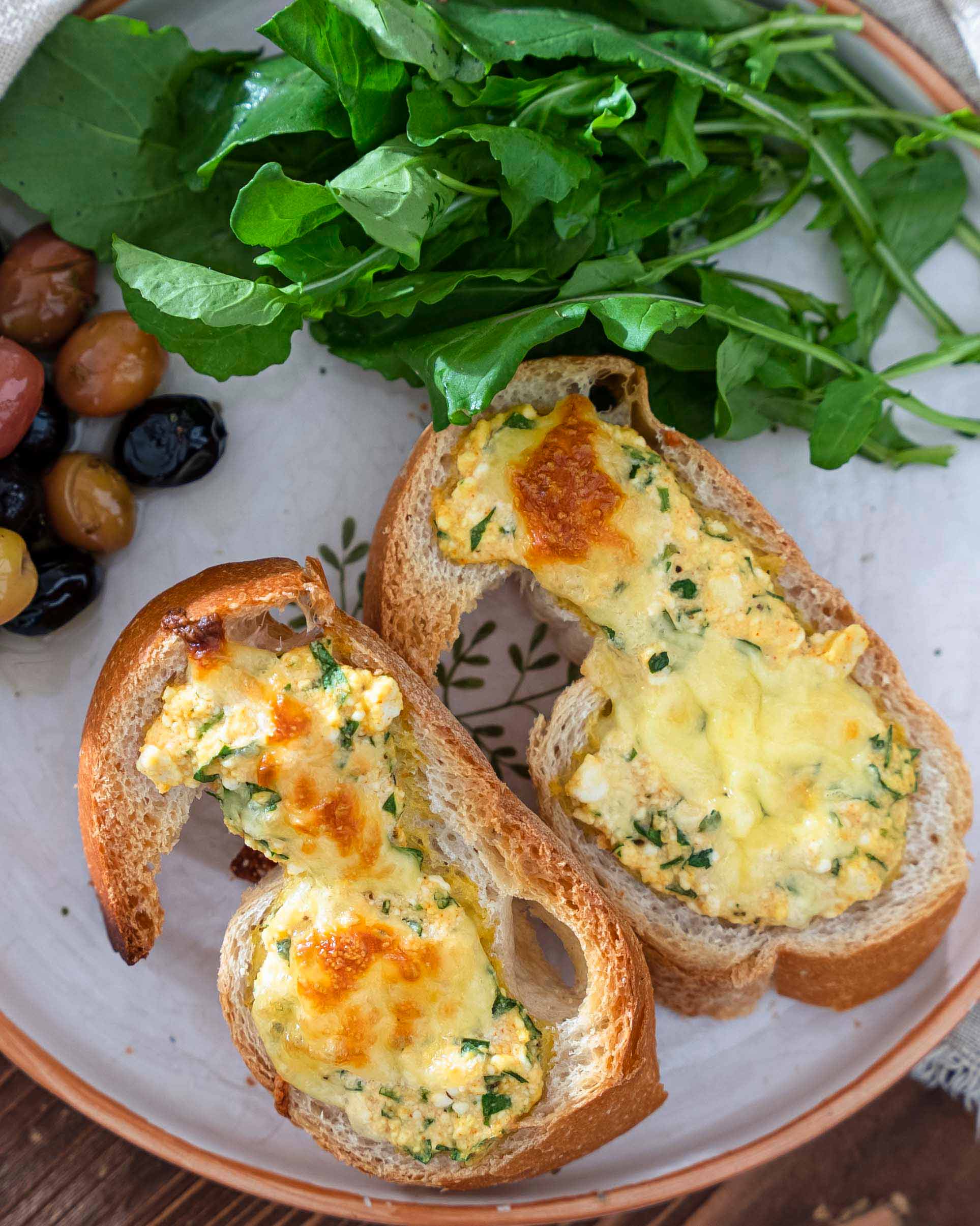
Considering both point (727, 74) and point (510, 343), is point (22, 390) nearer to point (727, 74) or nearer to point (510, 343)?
point (510, 343)

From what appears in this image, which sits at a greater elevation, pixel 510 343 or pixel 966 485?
pixel 510 343

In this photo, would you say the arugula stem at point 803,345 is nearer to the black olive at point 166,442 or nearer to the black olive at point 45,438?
the black olive at point 166,442

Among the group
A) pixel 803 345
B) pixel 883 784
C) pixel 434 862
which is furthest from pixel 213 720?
pixel 803 345

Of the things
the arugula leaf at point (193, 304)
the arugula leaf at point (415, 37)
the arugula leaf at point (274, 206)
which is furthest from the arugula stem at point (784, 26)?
the arugula leaf at point (193, 304)

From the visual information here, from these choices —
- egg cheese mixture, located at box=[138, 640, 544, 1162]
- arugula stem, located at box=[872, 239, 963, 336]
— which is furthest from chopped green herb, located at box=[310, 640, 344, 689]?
arugula stem, located at box=[872, 239, 963, 336]

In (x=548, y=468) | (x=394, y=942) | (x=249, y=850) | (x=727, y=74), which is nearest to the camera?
(x=394, y=942)

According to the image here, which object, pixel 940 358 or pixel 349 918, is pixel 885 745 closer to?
pixel 940 358

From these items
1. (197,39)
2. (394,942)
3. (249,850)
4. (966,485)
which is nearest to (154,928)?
(249,850)
